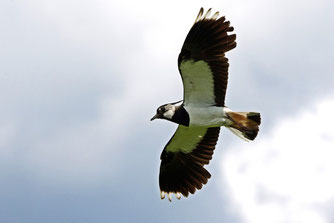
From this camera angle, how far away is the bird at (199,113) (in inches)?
554

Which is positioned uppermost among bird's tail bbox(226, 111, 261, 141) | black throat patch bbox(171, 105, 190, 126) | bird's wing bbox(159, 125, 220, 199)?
bird's tail bbox(226, 111, 261, 141)

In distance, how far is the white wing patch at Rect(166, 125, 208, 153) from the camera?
619 inches

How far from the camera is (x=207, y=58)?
46.5 feet

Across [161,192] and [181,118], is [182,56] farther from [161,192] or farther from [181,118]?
[161,192]

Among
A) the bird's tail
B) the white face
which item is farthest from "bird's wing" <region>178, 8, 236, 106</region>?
the white face

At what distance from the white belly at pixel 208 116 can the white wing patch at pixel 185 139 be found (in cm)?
81

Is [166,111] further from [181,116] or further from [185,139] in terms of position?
[185,139]

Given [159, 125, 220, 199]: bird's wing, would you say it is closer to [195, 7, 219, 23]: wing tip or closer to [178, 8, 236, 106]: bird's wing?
[178, 8, 236, 106]: bird's wing

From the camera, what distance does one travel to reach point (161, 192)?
16438mm

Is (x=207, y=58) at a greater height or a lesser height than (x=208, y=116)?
greater

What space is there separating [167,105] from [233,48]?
196 cm

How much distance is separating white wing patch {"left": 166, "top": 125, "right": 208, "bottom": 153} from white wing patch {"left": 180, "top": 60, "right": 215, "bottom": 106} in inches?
37.1

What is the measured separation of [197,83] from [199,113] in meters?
0.61

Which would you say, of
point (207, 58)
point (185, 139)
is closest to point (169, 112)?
point (185, 139)
